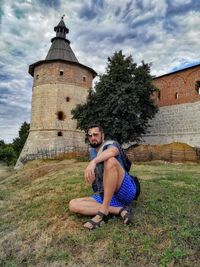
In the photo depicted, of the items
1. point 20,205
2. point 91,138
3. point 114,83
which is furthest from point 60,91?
point 91,138

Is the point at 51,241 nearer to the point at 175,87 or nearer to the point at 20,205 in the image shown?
the point at 20,205

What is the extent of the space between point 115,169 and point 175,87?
20602 mm

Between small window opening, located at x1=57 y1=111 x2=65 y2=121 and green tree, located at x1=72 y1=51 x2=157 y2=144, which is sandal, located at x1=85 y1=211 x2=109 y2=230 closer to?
green tree, located at x1=72 y1=51 x2=157 y2=144

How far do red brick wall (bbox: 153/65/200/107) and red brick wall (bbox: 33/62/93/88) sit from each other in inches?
327

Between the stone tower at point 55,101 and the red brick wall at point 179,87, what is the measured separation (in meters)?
8.55

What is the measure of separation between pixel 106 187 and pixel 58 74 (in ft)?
82.9

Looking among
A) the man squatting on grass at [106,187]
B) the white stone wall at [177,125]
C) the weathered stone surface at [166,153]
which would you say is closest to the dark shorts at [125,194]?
the man squatting on grass at [106,187]

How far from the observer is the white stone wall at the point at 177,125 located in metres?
21.3

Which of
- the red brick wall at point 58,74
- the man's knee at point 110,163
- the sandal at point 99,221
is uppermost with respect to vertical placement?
the red brick wall at point 58,74

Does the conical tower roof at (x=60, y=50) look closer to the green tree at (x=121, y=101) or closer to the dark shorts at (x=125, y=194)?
the green tree at (x=121, y=101)

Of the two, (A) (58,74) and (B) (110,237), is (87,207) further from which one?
(A) (58,74)

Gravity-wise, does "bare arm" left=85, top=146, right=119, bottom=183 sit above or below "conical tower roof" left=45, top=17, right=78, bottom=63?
below

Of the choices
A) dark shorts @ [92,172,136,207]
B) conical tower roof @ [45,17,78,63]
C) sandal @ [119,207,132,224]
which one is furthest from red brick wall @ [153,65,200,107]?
sandal @ [119,207,132,224]

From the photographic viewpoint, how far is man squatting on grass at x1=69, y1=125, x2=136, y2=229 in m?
3.87
